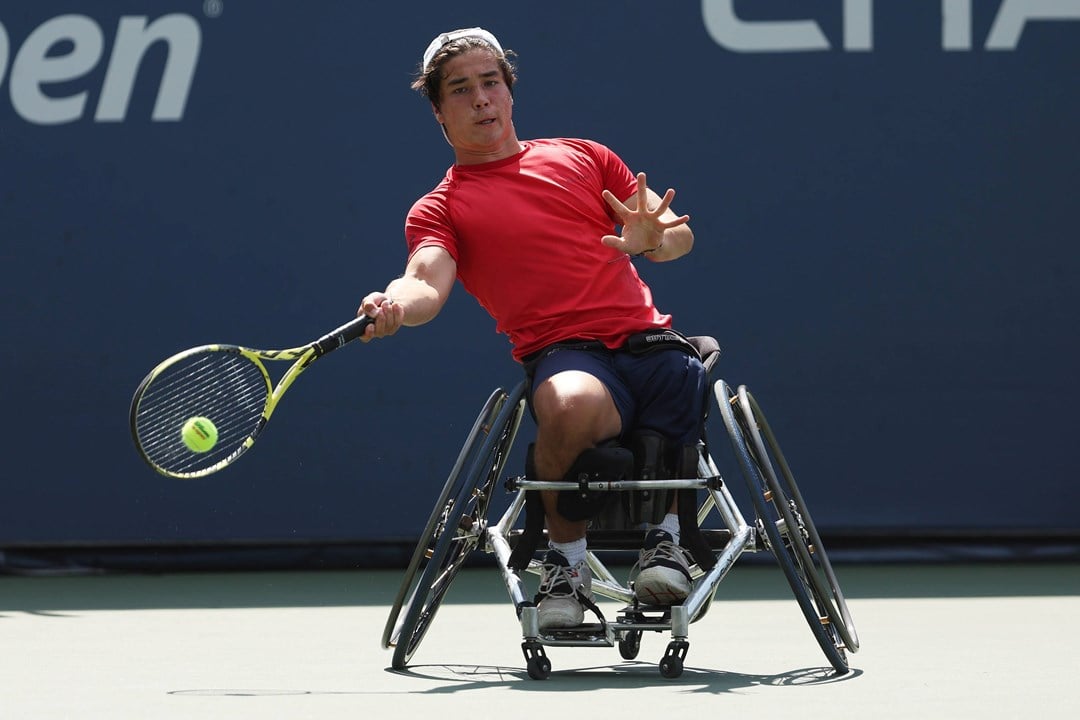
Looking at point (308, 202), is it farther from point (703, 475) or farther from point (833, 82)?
point (703, 475)

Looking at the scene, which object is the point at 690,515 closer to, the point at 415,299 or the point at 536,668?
the point at 536,668

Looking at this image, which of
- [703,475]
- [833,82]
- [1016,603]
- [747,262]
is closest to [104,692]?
[703,475]

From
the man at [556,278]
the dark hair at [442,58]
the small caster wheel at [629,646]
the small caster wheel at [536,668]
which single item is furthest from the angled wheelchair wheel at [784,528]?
the dark hair at [442,58]

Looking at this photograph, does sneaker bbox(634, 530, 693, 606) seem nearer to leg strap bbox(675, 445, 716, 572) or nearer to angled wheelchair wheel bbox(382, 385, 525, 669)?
leg strap bbox(675, 445, 716, 572)

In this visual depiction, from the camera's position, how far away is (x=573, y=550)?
121 inches

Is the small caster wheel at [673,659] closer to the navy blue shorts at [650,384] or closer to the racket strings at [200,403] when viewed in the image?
the navy blue shorts at [650,384]

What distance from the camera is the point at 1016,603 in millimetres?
4152

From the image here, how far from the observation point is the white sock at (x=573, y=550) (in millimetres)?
3059

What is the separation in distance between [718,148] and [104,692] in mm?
2749

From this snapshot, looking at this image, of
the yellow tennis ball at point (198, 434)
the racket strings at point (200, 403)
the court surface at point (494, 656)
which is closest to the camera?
the court surface at point (494, 656)

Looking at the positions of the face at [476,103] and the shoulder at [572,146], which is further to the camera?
the shoulder at [572,146]

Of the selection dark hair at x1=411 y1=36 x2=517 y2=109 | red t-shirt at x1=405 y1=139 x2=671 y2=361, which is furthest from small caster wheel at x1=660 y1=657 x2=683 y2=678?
dark hair at x1=411 y1=36 x2=517 y2=109

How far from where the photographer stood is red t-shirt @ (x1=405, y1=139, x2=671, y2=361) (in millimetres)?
3221

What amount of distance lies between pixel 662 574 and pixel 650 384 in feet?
1.21
